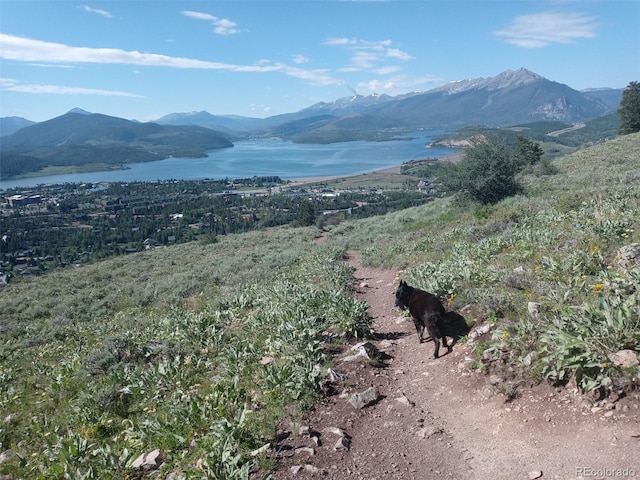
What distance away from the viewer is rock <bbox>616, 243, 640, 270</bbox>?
690 cm

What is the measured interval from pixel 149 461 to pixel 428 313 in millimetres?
4342

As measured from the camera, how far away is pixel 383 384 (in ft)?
20.2

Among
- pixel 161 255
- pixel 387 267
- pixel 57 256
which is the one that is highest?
pixel 387 267

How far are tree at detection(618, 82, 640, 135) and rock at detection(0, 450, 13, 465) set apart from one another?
2338 inches

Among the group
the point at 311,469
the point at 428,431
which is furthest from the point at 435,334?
the point at 311,469

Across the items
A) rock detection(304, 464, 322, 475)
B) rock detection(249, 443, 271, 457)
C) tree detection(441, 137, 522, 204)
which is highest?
tree detection(441, 137, 522, 204)

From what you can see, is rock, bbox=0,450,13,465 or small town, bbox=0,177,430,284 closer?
rock, bbox=0,450,13,465

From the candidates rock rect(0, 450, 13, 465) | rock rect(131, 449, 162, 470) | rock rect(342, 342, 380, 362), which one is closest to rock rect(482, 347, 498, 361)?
rock rect(342, 342, 380, 362)

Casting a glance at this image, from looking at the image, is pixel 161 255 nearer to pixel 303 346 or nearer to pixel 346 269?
pixel 346 269

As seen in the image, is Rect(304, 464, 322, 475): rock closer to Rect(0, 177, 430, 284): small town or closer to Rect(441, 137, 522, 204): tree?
Rect(441, 137, 522, 204): tree

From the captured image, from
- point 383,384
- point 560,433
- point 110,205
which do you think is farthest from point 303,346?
point 110,205

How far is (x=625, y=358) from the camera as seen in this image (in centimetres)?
439

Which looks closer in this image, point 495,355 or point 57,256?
point 495,355

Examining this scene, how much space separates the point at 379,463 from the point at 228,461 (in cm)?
154
